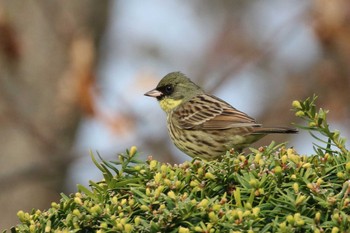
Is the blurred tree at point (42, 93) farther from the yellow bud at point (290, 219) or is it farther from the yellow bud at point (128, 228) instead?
the yellow bud at point (290, 219)

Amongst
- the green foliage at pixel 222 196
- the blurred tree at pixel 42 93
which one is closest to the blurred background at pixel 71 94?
the blurred tree at pixel 42 93

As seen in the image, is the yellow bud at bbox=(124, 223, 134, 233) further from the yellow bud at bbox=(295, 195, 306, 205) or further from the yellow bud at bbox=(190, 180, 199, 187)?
the yellow bud at bbox=(295, 195, 306, 205)

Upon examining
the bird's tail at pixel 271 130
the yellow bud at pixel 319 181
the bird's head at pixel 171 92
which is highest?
the bird's head at pixel 171 92

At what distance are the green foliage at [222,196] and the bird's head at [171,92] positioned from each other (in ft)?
16.9

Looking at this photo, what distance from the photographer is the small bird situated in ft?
30.0

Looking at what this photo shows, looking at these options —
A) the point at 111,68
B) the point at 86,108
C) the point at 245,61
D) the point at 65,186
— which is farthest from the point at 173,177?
the point at 111,68

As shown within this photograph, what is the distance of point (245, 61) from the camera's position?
1434cm

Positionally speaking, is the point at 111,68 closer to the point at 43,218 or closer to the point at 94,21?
the point at 94,21

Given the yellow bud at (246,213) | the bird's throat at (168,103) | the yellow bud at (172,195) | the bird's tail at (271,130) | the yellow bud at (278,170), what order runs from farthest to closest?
the bird's throat at (168,103)
the bird's tail at (271,130)
the yellow bud at (278,170)
the yellow bud at (172,195)
the yellow bud at (246,213)

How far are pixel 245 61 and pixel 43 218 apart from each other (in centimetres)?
984

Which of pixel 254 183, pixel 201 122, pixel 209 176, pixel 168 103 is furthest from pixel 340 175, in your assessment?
pixel 168 103

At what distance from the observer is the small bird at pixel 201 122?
9141mm

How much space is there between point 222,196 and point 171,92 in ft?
18.6

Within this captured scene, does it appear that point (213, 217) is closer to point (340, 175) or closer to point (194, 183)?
point (194, 183)
